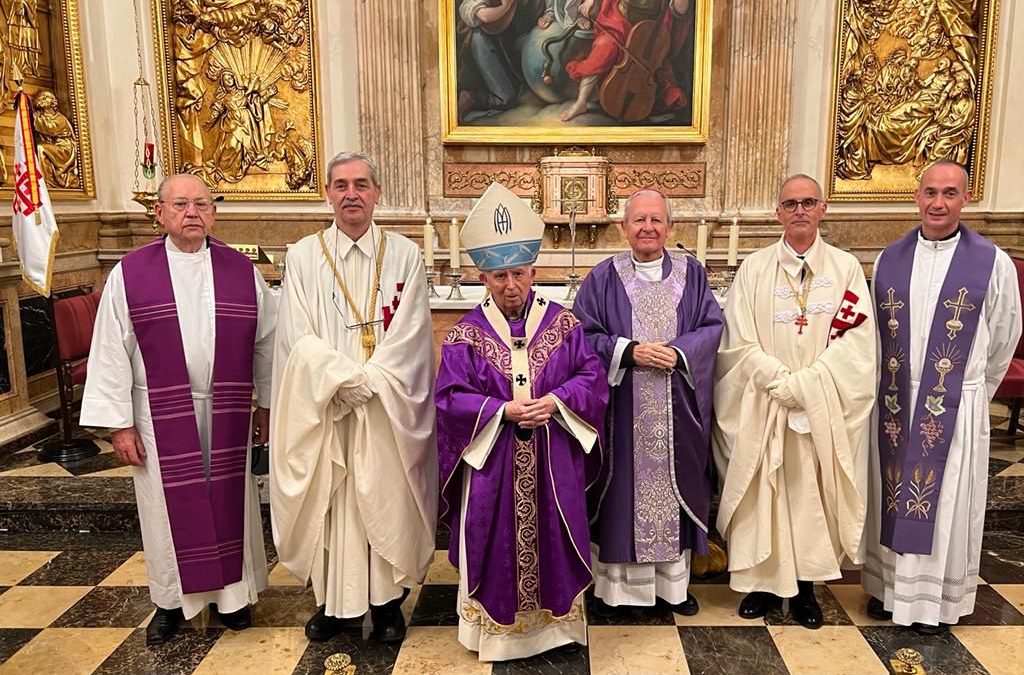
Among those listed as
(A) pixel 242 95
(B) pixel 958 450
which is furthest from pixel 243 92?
(B) pixel 958 450

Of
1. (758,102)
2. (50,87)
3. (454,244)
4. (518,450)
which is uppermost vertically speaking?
(50,87)

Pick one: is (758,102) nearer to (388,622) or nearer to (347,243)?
(347,243)

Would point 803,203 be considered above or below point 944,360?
above

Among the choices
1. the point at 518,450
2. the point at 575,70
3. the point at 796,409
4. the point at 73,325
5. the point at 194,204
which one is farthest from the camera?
the point at 575,70

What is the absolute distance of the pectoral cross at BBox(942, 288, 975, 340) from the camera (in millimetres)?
3174

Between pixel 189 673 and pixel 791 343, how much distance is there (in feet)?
9.17

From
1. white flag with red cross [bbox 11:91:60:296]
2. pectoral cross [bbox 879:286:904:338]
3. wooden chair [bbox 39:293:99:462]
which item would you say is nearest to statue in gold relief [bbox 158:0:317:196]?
wooden chair [bbox 39:293:99:462]

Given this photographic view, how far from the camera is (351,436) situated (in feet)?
10.3

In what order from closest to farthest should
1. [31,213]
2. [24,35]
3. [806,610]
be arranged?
→ 1. [806,610]
2. [31,213]
3. [24,35]

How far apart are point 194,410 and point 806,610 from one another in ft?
9.05

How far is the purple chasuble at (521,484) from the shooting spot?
297 centimetres

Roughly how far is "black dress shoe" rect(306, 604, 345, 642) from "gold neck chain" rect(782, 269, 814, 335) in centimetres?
233

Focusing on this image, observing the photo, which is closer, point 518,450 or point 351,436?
point 518,450

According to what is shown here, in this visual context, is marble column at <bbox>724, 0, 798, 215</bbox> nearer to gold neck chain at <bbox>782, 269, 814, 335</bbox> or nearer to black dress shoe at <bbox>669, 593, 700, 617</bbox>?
gold neck chain at <bbox>782, 269, 814, 335</bbox>
